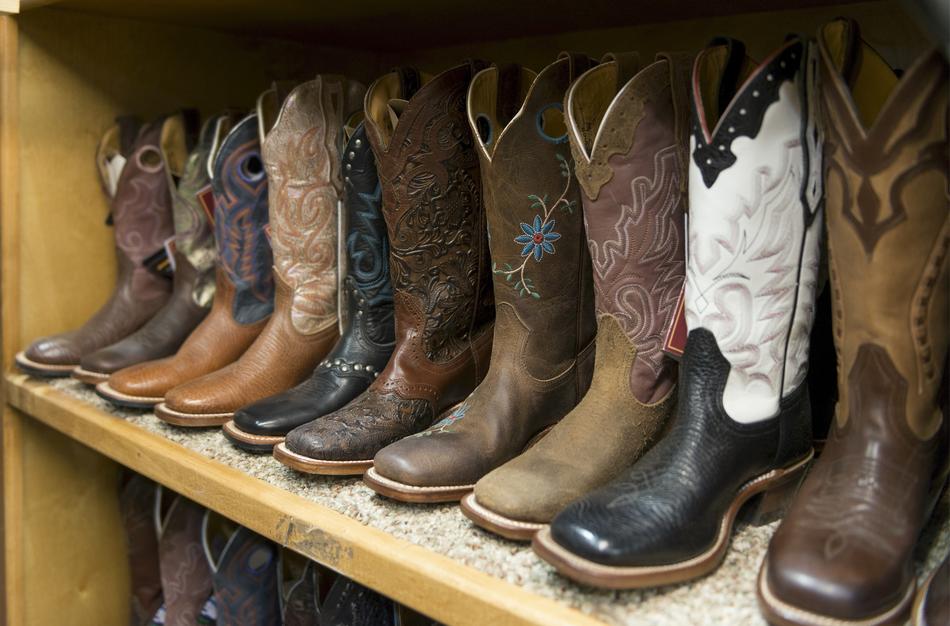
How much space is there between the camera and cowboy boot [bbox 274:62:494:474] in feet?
3.19

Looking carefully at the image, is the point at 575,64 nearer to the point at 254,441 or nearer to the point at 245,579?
the point at 254,441

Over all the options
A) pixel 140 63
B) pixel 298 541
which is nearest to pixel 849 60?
pixel 298 541

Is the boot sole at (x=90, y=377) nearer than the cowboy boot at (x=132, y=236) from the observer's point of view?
Yes

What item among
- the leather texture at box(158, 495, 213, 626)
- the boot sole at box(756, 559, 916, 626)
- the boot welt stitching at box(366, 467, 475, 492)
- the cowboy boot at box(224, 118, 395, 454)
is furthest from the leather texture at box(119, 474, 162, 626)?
the boot sole at box(756, 559, 916, 626)

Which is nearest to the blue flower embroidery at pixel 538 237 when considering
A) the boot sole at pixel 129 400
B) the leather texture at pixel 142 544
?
the boot sole at pixel 129 400

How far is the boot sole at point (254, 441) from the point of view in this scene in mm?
1053

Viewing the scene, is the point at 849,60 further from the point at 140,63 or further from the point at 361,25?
the point at 140,63

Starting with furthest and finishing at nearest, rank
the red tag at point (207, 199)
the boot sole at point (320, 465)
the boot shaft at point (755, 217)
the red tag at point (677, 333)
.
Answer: the red tag at point (207, 199) → the boot sole at point (320, 465) → the red tag at point (677, 333) → the boot shaft at point (755, 217)

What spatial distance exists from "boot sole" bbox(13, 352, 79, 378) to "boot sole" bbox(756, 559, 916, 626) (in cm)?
123

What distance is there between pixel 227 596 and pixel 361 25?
98cm

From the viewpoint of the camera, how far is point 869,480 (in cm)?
67

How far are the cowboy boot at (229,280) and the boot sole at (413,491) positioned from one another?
0.53 m

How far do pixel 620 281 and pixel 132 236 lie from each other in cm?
104

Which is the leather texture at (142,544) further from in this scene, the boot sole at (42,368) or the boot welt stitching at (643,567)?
the boot welt stitching at (643,567)
